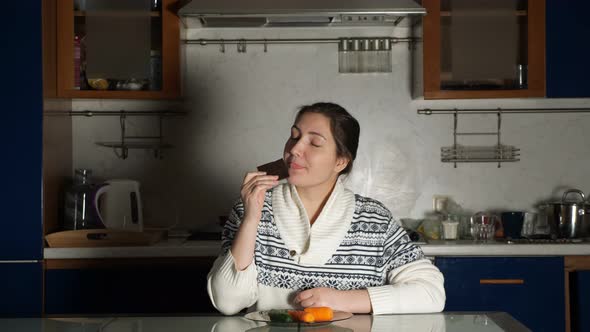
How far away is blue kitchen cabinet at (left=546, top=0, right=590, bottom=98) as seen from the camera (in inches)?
140

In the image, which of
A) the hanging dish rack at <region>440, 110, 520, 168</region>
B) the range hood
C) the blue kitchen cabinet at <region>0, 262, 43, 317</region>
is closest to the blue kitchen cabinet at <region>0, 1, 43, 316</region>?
the blue kitchen cabinet at <region>0, 262, 43, 317</region>

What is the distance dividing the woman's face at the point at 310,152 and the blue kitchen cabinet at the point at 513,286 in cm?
133

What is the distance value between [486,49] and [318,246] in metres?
1.85

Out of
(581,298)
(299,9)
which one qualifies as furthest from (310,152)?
(581,298)

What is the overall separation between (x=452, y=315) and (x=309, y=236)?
1.52 ft

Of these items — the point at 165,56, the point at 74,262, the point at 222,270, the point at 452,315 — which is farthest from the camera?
the point at 165,56

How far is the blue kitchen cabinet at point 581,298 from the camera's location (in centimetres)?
330

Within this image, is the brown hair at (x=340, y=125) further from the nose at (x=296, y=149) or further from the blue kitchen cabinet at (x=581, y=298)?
the blue kitchen cabinet at (x=581, y=298)

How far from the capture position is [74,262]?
10.8 ft

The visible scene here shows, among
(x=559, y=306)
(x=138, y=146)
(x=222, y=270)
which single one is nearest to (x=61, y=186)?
(x=138, y=146)

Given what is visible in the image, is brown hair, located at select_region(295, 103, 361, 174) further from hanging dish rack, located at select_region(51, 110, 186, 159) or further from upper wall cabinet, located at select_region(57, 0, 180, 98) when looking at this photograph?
hanging dish rack, located at select_region(51, 110, 186, 159)

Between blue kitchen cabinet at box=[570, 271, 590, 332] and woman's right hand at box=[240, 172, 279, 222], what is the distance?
6.02 ft

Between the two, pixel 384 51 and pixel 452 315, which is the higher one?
pixel 384 51

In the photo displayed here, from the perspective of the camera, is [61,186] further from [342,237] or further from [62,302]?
[342,237]
